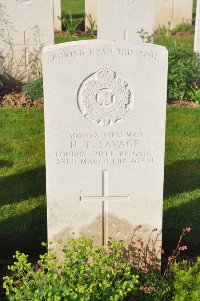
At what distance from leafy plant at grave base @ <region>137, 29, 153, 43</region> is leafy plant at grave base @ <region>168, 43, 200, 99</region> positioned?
0.35m

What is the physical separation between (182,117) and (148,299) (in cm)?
431

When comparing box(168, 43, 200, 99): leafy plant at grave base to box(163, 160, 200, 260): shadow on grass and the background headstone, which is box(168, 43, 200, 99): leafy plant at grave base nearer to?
box(163, 160, 200, 260): shadow on grass

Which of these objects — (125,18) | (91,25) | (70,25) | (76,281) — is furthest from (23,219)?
(70,25)

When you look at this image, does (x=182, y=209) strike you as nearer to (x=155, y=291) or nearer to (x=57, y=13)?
(x=155, y=291)

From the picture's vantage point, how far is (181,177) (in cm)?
627

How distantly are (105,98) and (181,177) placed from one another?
2.35 m

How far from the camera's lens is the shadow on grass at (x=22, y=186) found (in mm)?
5848

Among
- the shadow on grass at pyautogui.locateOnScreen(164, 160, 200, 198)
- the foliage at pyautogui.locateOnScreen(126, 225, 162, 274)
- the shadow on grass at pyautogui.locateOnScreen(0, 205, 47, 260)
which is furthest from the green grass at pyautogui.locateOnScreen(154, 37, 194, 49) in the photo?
the foliage at pyautogui.locateOnScreen(126, 225, 162, 274)

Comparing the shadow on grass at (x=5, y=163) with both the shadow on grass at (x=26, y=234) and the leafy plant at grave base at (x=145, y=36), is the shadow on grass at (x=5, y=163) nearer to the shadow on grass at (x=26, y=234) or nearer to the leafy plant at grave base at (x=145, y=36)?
the shadow on grass at (x=26, y=234)

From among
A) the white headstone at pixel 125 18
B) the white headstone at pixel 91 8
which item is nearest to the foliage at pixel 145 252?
the white headstone at pixel 125 18

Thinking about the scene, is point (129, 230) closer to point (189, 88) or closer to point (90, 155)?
point (90, 155)

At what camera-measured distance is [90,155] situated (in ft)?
14.0

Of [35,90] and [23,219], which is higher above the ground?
[35,90]

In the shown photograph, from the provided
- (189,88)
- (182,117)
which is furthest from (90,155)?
(189,88)
